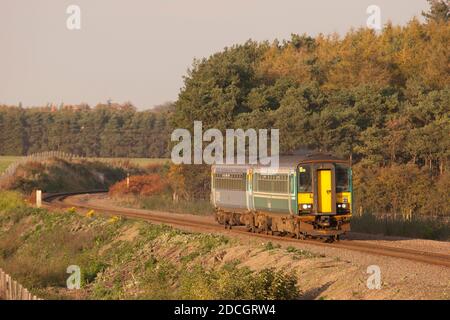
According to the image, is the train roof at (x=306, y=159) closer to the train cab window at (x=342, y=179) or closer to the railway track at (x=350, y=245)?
the train cab window at (x=342, y=179)

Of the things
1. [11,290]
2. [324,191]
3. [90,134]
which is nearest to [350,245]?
[324,191]

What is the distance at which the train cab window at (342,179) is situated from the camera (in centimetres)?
3100

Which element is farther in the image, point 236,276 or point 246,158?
point 246,158

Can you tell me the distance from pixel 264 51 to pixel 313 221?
222 ft

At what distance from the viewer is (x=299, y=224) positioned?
1230 inches

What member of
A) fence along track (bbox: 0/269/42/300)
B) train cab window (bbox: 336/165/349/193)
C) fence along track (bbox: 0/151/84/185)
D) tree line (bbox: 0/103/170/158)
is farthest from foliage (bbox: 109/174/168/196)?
tree line (bbox: 0/103/170/158)

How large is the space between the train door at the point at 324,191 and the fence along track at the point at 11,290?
10.8m

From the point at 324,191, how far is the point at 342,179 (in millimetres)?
824

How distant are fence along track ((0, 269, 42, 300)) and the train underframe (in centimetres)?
1032

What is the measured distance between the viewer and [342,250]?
27203 millimetres

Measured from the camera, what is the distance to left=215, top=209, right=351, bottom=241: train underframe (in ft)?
100
